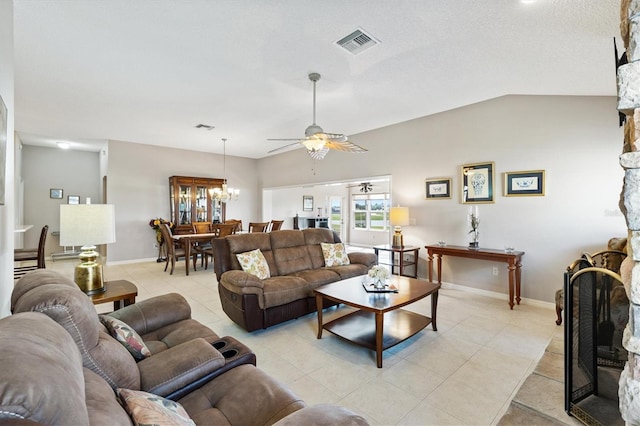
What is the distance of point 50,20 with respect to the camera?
2.41 m

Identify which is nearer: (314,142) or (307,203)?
(314,142)

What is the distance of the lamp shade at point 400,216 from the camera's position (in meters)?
4.88

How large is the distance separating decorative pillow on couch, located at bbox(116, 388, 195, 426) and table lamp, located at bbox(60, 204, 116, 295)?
165 centimetres

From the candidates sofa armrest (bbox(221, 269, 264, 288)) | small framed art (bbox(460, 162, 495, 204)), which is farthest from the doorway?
sofa armrest (bbox(221, 269, 264, 288))

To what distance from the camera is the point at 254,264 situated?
3443 millimetres

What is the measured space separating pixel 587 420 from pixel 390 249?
320cm

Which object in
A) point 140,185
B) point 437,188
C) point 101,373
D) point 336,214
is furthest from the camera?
point 336,214

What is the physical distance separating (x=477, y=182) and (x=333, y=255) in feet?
8.04

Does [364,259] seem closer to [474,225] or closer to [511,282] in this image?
[474,225]

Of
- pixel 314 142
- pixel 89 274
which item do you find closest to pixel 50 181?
pixel 89 274

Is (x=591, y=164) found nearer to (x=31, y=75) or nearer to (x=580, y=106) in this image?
(x=580, y=106)

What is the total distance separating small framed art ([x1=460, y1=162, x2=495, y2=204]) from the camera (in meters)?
4.26

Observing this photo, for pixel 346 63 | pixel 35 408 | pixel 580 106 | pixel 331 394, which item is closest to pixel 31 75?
pixel 346 63

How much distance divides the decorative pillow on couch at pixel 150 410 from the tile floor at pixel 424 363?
128 cm
